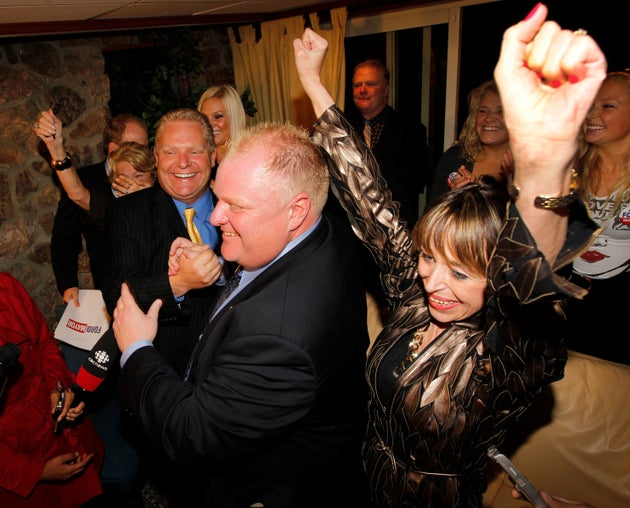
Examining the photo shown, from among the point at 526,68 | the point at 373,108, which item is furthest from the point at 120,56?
the point at 526,68

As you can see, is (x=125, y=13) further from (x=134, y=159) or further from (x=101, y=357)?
(x=101, y=357)

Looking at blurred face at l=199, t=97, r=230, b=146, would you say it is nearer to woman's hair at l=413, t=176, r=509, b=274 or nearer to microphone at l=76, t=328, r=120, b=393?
microphone at l=76, t=328, r=120, b=393

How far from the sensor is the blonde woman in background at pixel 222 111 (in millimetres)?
3039

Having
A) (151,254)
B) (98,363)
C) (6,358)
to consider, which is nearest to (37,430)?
(98,363)

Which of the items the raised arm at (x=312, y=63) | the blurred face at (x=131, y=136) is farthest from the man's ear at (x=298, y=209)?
the blurred face at (x=131, y=136)

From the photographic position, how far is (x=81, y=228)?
9.30ft

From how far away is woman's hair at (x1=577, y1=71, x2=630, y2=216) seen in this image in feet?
7.75

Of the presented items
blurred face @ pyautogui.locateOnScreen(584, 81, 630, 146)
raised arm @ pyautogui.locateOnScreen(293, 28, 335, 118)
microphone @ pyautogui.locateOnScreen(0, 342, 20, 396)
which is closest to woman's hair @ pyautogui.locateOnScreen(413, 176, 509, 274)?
raised arm @ pyautogui.locateOnScreen(293, 28, 335, 118)

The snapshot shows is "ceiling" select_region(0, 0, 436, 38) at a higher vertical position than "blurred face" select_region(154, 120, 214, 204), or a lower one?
higher

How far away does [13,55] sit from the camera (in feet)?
9.86

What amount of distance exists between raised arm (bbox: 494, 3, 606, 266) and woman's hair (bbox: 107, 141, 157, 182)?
2.12 meters

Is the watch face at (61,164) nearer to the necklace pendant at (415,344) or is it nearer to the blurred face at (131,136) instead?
the blurred face at (131,136)

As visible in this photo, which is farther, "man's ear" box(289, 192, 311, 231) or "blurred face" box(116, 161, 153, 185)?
"blurred face" box(116, 161, 153, 185)

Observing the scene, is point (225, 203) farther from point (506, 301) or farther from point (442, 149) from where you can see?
point (442, 149)
